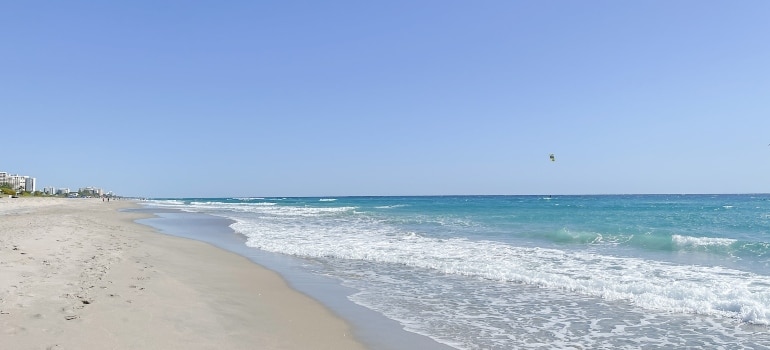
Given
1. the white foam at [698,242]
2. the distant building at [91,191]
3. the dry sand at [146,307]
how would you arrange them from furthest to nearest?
the distant building at [91,191] → the white foam at [698,242] → the dry sand at [146,307]

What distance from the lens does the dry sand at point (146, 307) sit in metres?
5.15

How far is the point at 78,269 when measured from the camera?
29.2ft

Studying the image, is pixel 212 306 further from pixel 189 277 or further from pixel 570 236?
pixel 570 236

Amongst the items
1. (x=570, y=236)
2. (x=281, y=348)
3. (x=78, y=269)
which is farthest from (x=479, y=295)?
(x=570, y=236)

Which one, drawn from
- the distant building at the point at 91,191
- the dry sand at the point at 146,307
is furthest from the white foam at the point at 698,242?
the distant building at the point at 91,191

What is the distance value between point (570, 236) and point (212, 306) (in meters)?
16.0

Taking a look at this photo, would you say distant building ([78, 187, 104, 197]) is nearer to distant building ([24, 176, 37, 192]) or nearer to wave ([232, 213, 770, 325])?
distant building ([24, 176, 37, 192])

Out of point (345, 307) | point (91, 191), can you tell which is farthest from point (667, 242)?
point (91, 191)

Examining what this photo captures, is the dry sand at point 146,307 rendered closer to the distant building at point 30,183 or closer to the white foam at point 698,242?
the white foam at point 698,242

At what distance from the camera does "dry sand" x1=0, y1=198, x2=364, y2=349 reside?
5148 millimetres

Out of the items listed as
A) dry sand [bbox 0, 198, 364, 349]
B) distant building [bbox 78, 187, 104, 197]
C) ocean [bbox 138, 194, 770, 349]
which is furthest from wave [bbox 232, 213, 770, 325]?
distant building [bbox 78, 187, 104, 197]

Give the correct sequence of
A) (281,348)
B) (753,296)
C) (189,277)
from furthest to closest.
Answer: (189,277)
(753,296)
(281,348)

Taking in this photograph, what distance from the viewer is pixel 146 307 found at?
6.55m

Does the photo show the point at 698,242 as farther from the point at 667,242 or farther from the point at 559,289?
the point at 559,289
